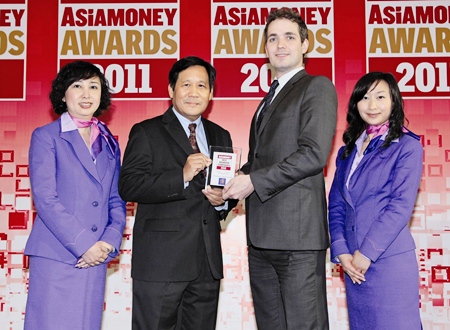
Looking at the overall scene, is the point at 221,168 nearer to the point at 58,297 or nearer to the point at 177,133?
the point at 177,133

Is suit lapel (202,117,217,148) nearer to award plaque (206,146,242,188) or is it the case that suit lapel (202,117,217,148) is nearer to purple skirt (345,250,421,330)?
award plaque (206,146,242,188)

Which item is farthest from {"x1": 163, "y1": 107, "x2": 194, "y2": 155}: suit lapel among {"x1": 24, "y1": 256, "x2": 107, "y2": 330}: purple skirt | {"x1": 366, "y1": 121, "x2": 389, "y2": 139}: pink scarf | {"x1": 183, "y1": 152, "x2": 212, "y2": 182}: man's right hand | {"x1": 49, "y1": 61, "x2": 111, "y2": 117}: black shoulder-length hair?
{"x1": 366, "y1": 121, "x2": 389, "y2": 139}: pink scarf

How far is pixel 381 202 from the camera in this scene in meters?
2.60

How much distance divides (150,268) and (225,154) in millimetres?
671

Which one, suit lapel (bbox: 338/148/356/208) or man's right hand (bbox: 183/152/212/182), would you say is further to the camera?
suit lapel (bbox: 338/148/356/208)

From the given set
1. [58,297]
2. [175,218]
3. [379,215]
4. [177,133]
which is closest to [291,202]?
[379,215]

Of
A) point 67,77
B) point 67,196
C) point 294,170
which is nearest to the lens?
point 294,170

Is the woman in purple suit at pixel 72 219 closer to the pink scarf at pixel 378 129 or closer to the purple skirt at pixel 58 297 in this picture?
the purple skirt at pixel 58 297

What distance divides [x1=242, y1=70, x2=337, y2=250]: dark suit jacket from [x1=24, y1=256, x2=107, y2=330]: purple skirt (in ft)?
2.85

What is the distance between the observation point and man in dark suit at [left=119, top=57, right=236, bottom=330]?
2.59m

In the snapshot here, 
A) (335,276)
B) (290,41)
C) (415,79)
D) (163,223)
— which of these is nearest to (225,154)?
(163,223)

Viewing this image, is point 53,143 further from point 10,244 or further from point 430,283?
point 430,283

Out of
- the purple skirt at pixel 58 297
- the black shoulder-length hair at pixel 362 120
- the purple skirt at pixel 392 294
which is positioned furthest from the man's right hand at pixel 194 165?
the purple skirt at pixel 392 294

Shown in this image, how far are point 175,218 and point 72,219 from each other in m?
0.50
